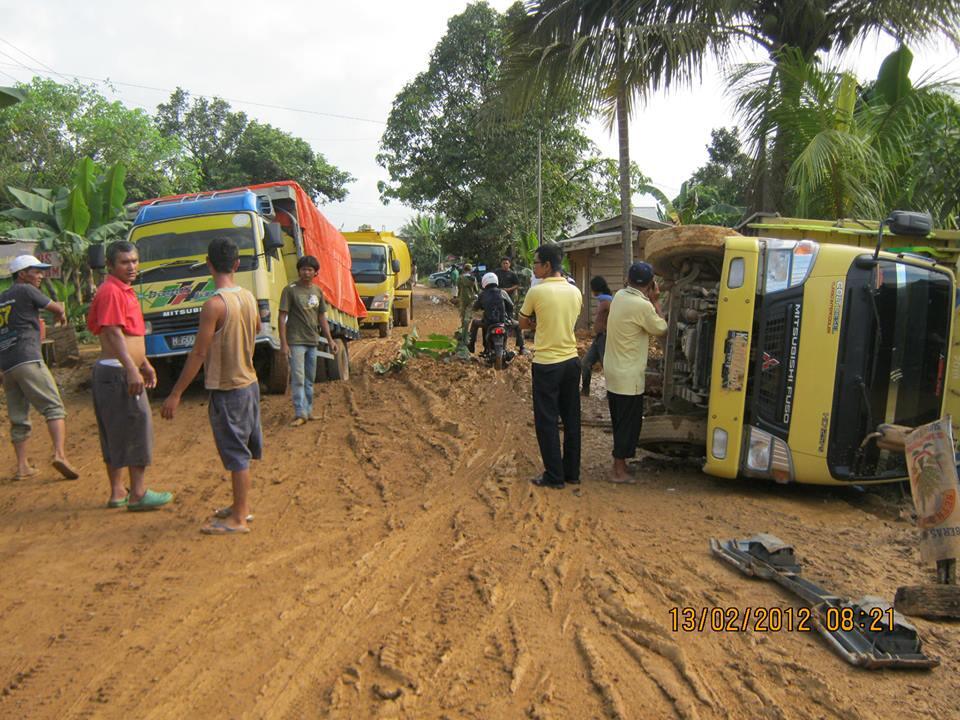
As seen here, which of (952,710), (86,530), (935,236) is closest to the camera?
(952,710)

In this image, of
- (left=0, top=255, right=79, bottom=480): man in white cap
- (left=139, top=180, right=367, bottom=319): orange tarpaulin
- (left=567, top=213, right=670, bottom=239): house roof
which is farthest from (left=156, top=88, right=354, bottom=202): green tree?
(left=0, top=255, right=79, bottom=480): man in white cap

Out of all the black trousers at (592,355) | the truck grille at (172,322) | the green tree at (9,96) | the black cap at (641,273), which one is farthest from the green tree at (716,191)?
the green tree at (9,96)

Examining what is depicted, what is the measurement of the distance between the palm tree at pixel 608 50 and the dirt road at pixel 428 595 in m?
6.10

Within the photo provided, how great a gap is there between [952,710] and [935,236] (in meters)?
Answer: 5.17

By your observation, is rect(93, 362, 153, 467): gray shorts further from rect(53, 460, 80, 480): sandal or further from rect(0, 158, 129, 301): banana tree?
rect(0, 158, 129, 301): banana tree

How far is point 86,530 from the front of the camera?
4902 mm

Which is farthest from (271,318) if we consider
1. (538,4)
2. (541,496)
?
(538,4)

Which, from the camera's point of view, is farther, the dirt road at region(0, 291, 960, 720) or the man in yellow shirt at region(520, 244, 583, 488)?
the man in yellow shirt at region(520, 244, 583, 488)

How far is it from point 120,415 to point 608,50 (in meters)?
8.25

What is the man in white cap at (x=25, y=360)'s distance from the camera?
19.9 feet

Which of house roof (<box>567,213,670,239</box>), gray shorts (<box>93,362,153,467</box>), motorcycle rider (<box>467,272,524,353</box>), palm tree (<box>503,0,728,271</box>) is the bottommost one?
gray shorts (<box>93,362,153,467</box>)

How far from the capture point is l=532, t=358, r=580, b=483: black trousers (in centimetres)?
571

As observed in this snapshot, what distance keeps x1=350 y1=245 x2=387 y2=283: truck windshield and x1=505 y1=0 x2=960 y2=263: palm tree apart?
8.51m

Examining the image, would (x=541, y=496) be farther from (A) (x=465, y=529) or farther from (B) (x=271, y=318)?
(B) (x=271, y=318)
